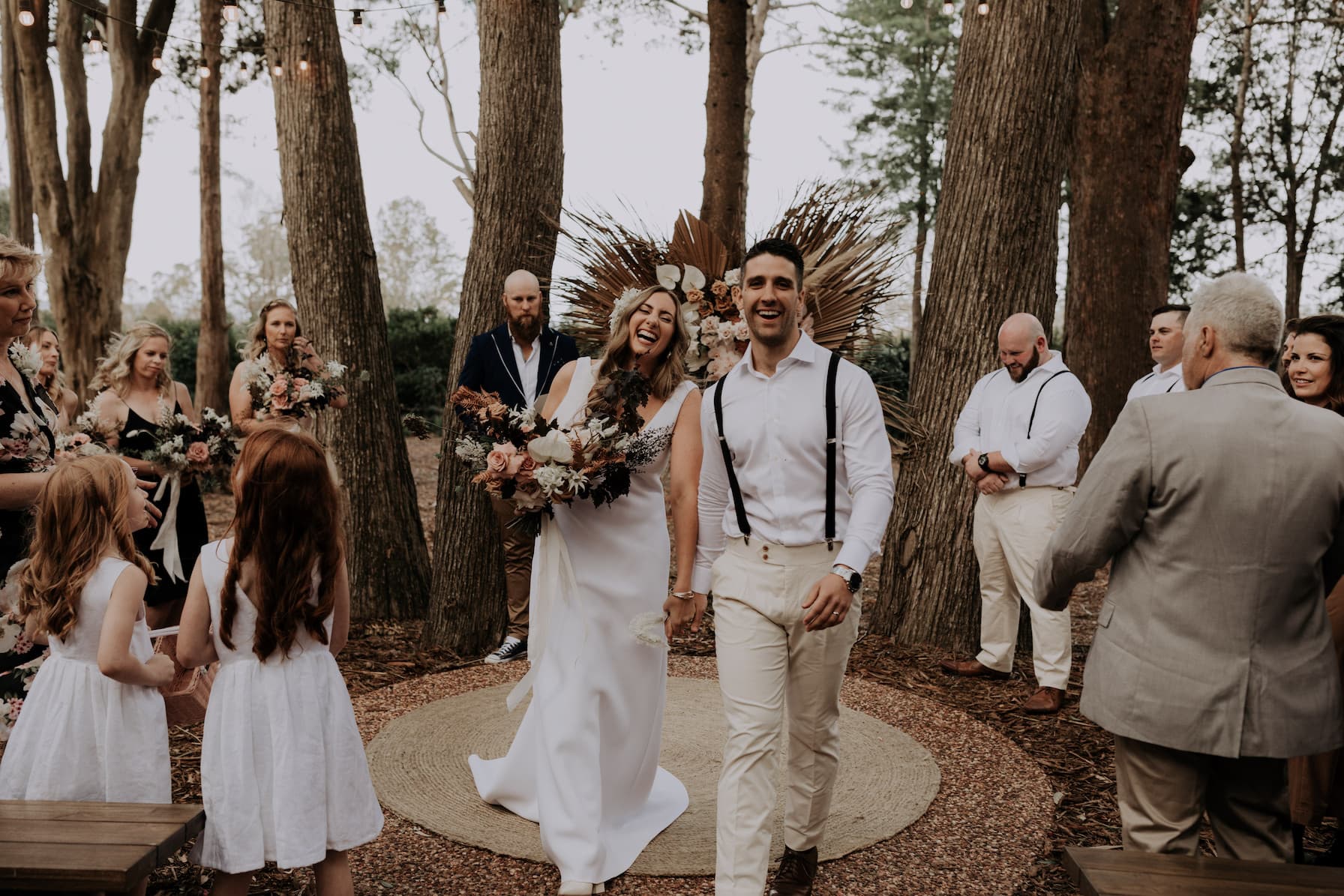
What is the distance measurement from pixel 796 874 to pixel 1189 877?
140 centimetres

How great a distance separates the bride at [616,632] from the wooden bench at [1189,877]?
153 cm

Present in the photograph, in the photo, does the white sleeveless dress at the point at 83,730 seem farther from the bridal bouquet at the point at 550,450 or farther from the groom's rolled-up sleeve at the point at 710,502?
the groom's rolled-up sleeve at the point at 710,502

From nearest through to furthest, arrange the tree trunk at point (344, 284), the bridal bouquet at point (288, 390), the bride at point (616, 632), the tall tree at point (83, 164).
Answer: the bride at point (616, 632) < the bridal bouquet at point (288, 390) < the tree trunk at point (344, 284) < the tall tree at point (83, 164)

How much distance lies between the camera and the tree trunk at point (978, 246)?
6.42 meters

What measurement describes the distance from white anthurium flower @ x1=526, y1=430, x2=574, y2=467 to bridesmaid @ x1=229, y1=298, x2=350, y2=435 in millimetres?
3216

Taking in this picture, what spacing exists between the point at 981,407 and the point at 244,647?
4.40 metres

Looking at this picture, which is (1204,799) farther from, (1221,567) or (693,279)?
(693,279)

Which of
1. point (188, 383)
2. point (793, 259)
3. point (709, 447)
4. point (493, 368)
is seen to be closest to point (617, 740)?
point (709, 447)

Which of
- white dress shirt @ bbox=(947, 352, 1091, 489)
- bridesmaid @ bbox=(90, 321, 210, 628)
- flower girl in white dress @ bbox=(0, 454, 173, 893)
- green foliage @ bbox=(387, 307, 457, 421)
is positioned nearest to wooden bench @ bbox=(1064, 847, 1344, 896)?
flower girl in white dress @ bbox=(0, 454, 173, 893)

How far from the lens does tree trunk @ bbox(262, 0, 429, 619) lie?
686 cm

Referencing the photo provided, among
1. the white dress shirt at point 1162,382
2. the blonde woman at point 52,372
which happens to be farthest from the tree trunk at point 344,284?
the white dress shirt at point 1162,382

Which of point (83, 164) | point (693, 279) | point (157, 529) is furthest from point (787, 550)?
point (83, 164)

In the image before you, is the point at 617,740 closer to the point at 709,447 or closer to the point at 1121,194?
the point at 709,447

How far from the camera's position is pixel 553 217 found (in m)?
6.89
